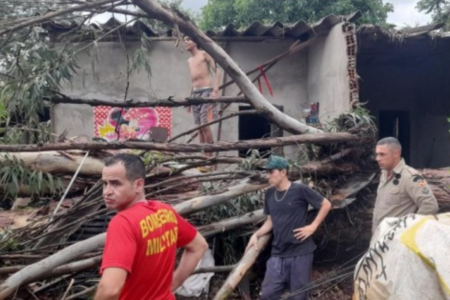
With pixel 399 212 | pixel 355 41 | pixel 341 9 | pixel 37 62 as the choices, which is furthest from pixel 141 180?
pixel 341 9

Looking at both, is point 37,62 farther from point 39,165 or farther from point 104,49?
point 104,49

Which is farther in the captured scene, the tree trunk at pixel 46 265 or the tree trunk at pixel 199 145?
the tree trunk at pixel 199 145

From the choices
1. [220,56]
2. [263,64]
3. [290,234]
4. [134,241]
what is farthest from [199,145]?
[263,64]

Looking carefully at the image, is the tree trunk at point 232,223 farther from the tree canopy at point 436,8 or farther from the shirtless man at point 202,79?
the tree canopy at point 436,8

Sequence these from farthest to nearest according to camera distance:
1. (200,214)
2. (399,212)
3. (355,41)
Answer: (355,41) → (200,214) → (399,212)

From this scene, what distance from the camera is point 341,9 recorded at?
14.7 meters

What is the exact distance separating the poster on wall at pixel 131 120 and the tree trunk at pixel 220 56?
370cm

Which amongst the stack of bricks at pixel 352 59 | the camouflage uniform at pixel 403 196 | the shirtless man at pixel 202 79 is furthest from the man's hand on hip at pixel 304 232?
the shirtless man at pixel 202 79

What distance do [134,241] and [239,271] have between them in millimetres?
2513

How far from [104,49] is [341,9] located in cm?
750

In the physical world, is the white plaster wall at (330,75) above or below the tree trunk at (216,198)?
above

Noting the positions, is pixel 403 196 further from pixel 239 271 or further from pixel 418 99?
pixel 418 99

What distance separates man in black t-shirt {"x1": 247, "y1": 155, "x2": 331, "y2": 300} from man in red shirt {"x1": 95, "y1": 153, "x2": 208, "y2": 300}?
76.6 inches

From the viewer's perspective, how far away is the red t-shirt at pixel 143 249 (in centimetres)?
268
